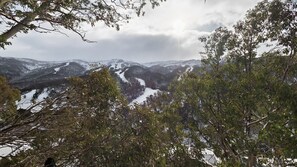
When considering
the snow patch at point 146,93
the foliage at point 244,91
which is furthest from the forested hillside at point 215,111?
the snow patch at point 146,93

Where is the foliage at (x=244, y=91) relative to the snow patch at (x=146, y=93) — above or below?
above

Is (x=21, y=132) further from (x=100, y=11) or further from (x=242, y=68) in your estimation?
(x=242, y=68)

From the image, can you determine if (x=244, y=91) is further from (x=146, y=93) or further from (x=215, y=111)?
(x=146, y=93)

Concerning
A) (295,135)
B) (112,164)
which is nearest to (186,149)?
(112,164)

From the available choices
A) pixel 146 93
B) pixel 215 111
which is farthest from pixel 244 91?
pixel 146 93

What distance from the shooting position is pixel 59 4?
24.4 ft

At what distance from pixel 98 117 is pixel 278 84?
6.52m

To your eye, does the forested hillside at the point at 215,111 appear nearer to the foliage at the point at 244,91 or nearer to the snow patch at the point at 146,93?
the foliage at the point at 244,91

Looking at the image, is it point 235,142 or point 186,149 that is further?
point 186,149

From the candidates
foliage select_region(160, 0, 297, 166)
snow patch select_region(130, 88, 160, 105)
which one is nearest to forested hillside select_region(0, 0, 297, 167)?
foliage select_region(160, 0, 297, 166)

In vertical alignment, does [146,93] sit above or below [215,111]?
below

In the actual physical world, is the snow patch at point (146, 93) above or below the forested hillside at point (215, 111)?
below

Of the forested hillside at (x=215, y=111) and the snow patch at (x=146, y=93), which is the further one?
the snow patch at (x=146, y=93)

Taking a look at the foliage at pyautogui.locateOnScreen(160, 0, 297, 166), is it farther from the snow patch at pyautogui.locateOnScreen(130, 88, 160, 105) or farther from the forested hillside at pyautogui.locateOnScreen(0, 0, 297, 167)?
the snow patch at pyautogui.locateOnScreen(130, 88, 160, 105)
